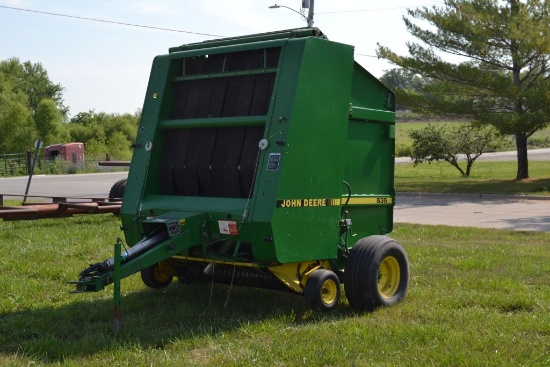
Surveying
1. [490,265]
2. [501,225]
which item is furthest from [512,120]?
[490,265]

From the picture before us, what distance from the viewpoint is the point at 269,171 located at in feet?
21.3

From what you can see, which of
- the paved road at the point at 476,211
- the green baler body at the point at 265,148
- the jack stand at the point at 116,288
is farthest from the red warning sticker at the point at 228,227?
the paved road at the point at 476,211

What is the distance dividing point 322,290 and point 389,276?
97cm

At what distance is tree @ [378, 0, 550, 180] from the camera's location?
24234 millimetres

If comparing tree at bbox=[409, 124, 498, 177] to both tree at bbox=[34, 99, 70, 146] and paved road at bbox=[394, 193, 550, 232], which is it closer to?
paved road at bbox=[394, 193, 550, 232]

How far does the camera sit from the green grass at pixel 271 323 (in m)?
5.53

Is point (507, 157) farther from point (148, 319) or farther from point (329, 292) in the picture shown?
point (148, 319)

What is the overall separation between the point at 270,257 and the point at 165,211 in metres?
1.23

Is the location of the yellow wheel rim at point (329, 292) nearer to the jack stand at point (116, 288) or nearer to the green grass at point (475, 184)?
the jack stand at point (116, 288)

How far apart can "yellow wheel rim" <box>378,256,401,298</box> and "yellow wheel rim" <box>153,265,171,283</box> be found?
2.25 meters

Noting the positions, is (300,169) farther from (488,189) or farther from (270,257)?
(488,189)

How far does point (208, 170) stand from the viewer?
7.22 metres

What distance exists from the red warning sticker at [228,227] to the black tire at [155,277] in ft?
4.85

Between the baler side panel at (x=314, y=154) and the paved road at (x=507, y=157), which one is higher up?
the paved road at (x=507, y=157)
